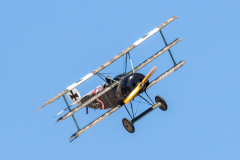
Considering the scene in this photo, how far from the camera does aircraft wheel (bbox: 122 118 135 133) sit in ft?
105

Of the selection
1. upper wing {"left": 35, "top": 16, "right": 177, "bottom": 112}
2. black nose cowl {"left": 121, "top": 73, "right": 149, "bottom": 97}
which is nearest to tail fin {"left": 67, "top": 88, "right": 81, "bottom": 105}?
upper wing {"left": 35, "top": 16, "right": 177, "bottom": 112}

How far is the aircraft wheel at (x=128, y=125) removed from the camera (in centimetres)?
3186

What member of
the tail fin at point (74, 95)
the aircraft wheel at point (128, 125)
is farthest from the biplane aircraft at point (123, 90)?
the tail fin at point (74, 95)

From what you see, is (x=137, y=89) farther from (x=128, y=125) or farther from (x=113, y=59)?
(x=113, y=59)

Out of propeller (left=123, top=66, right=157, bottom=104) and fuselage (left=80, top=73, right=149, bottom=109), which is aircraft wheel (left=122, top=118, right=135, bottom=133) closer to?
fuselage (left=80, top=73, right=149, bottom=109)

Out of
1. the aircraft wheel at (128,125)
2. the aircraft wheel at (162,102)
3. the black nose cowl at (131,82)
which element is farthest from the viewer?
the aircraft wheel at (162,102)

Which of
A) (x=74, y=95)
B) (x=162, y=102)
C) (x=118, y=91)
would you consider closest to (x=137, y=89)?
(x=118, y=91)

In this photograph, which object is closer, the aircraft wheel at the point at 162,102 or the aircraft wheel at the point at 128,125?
the aircraft wheel at the point at 128,125

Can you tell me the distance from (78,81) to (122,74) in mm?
2698

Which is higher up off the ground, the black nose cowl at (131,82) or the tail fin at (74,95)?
the tail fin at (74,95)

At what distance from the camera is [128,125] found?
3206cm

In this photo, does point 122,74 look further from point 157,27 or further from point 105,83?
point 157,27

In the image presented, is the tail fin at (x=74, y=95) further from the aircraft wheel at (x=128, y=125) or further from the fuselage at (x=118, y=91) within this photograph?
the aircraft wheel at (x=128, y=125)

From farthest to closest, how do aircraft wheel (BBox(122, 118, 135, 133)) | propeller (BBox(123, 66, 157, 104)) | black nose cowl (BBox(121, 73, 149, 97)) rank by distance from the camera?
1. aircraft wheel (BBox(122, 118, 135, 133))
2. black nose cowl (BBox(121, 73, 149, 97))
3. propeller (BBox(123, 66, 157, 104))
